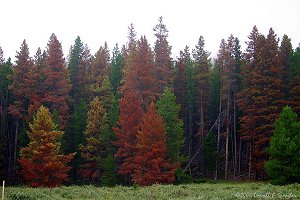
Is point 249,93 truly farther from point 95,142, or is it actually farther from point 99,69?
point 99,69

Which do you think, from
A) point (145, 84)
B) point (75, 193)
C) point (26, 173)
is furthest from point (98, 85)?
point (75, 193)

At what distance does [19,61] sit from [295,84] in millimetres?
35140

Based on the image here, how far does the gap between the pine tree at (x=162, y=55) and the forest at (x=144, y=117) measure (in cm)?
14

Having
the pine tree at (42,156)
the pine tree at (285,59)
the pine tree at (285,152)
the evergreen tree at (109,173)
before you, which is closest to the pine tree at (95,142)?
the evergreen tree at (109,173)

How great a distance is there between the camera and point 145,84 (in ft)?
149

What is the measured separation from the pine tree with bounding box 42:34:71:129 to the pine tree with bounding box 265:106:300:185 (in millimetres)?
25277

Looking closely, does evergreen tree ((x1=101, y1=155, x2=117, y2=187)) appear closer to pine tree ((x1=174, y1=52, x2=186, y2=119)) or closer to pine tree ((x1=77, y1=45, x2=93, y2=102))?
pine tree ((x1=77, y1=45, x2=93, y2=102))

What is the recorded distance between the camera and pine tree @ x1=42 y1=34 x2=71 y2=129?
46.8 meters

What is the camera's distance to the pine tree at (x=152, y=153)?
39.1 m

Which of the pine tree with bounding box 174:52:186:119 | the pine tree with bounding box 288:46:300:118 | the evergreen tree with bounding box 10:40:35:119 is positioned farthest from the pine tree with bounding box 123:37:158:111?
the pine tree with bounding box 288:46:300:118

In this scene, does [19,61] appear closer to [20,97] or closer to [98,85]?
[20,97]

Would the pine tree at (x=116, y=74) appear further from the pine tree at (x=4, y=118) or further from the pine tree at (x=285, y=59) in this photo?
the pine tree at (x=285, y=59)

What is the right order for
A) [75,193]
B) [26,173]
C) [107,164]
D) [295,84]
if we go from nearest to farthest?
[75,193] → [26,173] → [107,164] → [295,84]

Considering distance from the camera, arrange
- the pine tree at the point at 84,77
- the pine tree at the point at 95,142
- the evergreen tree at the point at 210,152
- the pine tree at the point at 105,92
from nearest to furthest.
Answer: the pine tree at the point at 95,142
the evergreen tree at the point at 210,152
the pine tree at the point at 105,92
the pine tree at the point at 84,77
